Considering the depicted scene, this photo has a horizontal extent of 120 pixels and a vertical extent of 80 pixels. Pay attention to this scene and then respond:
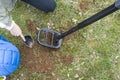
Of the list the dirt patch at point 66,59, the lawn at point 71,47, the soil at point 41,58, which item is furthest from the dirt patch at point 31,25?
the dirt patch at point 66,59

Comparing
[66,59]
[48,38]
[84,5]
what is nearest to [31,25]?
[48,38]

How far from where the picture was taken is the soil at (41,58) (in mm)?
2799

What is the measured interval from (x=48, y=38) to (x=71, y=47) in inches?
9.8

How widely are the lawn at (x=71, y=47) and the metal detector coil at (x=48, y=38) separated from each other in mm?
62

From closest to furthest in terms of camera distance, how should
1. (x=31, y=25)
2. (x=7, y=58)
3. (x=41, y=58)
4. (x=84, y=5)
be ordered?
(x=7, y=58)
(x=41, y=58)
(x=31, y=25)
(x=84, y=5)

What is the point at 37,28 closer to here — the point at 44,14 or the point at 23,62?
the point at 44,14

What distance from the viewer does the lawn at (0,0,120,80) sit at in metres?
2.80

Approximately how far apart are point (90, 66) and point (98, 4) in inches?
27.1

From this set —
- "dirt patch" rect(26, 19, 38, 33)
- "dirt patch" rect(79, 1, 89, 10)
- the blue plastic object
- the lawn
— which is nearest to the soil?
the lawn

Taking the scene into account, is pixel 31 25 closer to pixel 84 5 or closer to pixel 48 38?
pixel 48 38

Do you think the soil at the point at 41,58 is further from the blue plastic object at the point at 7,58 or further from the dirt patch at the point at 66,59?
the blue plastic object at the point at 7,58

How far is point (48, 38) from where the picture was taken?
287cm

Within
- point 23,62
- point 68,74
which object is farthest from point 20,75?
point 68,74

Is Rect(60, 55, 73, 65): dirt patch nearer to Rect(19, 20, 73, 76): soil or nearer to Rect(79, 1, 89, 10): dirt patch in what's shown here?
Rect(19, 20, 73, 76): soil
